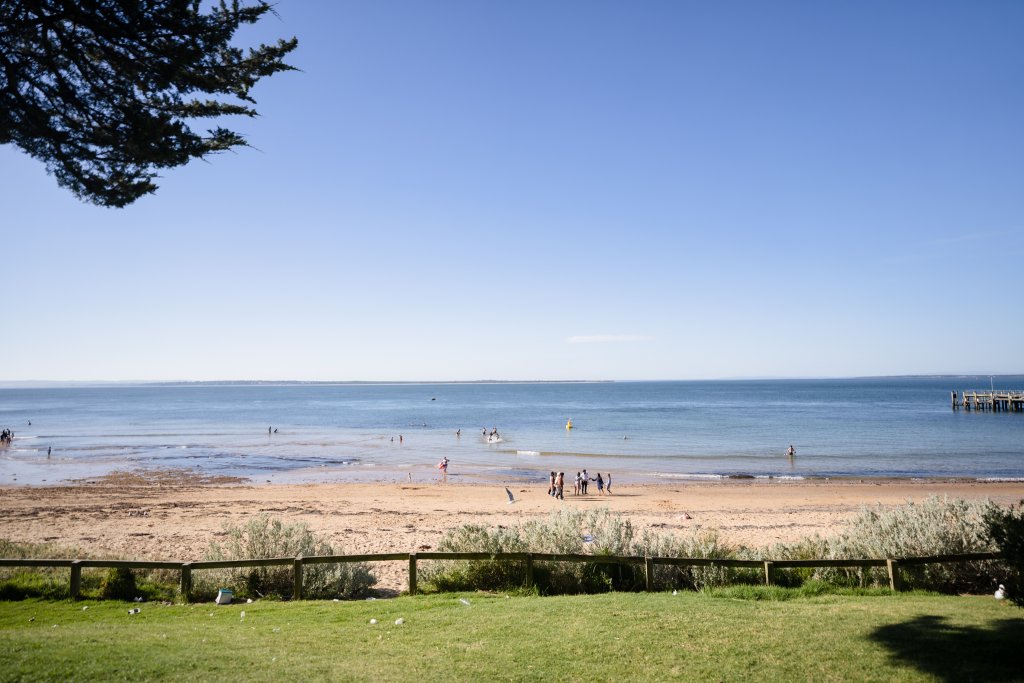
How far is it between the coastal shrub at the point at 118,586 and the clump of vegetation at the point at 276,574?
97cm

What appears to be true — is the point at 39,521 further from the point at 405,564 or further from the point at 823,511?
the point at 823,511

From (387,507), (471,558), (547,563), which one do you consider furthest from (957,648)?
(387,507)

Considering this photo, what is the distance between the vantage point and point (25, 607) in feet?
29.2

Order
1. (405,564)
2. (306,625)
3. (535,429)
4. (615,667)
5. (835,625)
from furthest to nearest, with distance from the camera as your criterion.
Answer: (535,429) < (405,564) < (306,625) < (835,625) < (615,667)

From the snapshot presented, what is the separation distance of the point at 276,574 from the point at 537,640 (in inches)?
215

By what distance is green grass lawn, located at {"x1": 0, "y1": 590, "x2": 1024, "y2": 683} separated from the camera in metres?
5.93

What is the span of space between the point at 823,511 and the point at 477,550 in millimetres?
→ 19215

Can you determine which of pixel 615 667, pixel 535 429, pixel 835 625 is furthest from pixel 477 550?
pixel 535 429

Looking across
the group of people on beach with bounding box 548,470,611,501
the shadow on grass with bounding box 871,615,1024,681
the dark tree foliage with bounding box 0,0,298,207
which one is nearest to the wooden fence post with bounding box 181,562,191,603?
the dark tree foliage with bounding box 0,0,298,207

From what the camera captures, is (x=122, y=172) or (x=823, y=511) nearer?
(x=122, y=172)

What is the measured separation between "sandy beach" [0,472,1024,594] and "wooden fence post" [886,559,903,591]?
4875mm

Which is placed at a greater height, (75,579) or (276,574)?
(75,579)

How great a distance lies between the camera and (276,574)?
33.7 ft

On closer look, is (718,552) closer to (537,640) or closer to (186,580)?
(537,640)
